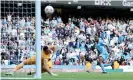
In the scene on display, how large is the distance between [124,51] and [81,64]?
9.19 feet

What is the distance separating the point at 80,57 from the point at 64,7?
4477 mm

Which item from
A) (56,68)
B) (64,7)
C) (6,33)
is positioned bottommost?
(56,68)

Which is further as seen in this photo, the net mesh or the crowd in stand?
the crowd in stand

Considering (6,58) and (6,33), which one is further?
(6,58)

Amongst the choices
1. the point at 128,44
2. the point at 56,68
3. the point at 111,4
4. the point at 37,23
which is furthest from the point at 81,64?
the point at 37,23

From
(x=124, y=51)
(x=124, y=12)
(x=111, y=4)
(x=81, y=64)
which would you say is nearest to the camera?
(x=81, y=64)

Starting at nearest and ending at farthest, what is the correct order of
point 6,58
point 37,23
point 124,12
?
1. point 37,23
2. point 6,58
3. point 124,12

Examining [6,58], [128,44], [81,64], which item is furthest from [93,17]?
[6,58]

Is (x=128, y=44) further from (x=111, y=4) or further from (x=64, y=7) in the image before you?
(x=64, y=7)

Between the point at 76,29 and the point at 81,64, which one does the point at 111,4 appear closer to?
the point at 76,29

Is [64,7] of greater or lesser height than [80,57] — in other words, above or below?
above

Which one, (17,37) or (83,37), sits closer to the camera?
(17,37)

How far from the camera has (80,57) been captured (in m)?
19.8

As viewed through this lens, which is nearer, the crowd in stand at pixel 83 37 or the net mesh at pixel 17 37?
the net mesh at pixel 17 37
